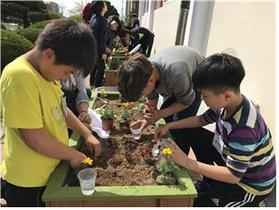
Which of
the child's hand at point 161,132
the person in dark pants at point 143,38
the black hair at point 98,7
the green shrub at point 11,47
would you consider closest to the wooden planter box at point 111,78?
the black hair at point 98,7

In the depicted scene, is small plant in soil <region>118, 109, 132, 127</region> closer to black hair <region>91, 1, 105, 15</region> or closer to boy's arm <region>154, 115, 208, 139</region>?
boy's arm <region>154, 115, 208, 139</region>

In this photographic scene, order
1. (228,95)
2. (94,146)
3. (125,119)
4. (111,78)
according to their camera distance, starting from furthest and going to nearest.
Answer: (111,78) → (125,119) → (94,146) → (228,95)

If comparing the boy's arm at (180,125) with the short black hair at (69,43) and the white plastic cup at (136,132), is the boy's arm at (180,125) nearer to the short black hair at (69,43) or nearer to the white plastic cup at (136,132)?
the white plastic cup at (136,132)

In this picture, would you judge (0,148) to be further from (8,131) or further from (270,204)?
(270,204)

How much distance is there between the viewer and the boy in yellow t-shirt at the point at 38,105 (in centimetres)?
153

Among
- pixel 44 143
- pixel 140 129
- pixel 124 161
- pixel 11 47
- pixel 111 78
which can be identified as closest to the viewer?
pixel 44 143

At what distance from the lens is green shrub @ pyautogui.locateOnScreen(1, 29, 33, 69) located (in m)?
7.25

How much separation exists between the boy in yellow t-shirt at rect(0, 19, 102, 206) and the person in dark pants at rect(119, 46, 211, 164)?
1.89ft

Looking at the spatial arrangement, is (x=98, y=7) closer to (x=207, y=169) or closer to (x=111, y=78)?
(x=111, y=78)

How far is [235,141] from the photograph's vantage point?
1825 mm

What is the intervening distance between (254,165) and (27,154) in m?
1.34

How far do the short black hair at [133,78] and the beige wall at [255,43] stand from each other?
103 cm

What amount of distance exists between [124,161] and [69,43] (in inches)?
42.2

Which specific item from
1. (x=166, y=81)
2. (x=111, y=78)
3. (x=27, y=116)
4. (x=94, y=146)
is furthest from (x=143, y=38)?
(x=27, y=116)
